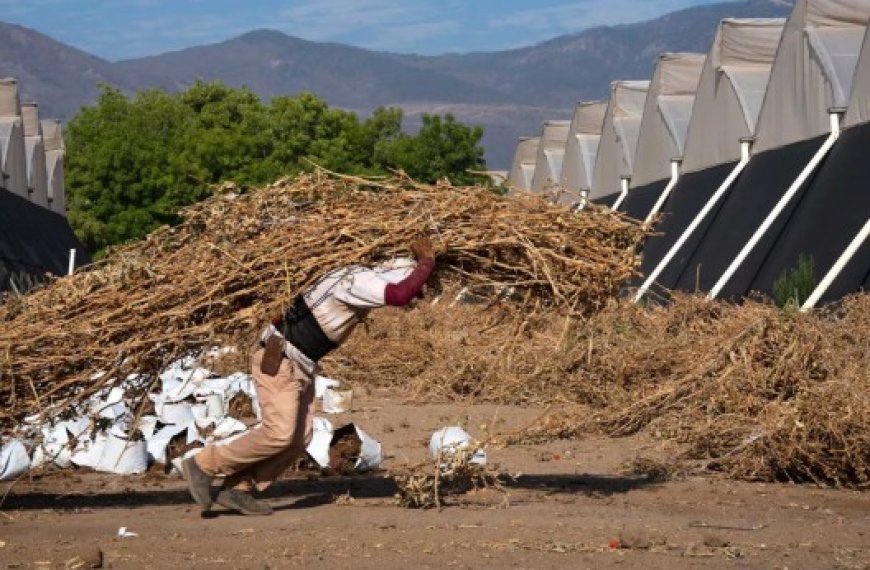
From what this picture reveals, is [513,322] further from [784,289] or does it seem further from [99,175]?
[99,175]

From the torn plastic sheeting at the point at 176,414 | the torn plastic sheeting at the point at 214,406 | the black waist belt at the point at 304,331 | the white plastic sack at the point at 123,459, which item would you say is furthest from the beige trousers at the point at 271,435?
the torn plastic sheeting at the point at 214,406

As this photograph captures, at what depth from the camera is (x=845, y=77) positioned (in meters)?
22.3

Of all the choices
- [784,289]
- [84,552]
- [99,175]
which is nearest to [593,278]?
[84,552]

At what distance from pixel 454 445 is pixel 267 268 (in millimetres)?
1627

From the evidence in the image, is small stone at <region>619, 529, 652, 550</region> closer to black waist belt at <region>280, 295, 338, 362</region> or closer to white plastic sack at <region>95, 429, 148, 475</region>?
black waist belt at <region>280, 295, 338, 362</region>

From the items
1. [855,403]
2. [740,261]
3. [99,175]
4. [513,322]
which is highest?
[513,322]

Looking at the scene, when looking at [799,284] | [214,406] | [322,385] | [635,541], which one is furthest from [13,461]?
[799,284]

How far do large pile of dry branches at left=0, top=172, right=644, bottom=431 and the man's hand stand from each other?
0.25 ft

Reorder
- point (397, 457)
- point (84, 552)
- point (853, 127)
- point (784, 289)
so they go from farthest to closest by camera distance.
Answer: point (853, 127) < point (784, 289) < point (397, 457) < point (84, 552)

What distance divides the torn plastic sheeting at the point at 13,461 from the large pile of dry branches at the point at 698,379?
2830 millimetres

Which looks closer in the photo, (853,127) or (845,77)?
(853,127)

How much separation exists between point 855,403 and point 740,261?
35.2 feet

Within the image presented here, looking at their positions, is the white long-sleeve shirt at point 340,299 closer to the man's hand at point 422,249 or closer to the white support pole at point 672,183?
the man's hand at point 422,249

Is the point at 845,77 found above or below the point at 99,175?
above
